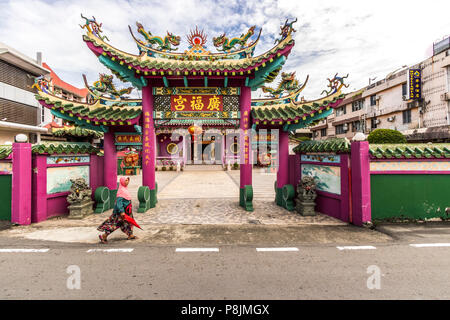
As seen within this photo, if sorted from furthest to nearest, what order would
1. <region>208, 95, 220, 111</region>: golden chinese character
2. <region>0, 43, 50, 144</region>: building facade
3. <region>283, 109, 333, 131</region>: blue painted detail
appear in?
<region>0, 43, 50, 144</region>: building facade < <region>208, 95, 220, 111</region>: golden chinese character < <region>283, 109, 333, 131</region>: blue painted detail

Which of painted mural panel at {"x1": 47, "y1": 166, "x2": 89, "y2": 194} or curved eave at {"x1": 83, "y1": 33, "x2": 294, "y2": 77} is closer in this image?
painted mural panel at {"x1": 47, "y1": 166, "x2": 89, "y2": 194}

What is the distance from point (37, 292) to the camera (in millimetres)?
2895

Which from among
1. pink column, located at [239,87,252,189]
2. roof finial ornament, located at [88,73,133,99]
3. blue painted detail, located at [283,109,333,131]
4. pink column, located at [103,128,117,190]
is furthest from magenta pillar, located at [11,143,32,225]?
blue painted detail, located at [283,109,333,131]

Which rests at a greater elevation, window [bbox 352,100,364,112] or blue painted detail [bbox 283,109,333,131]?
window [bbox 352,100,364,112]

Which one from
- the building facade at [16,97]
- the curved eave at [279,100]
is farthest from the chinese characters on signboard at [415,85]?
the building facade at [16,97]

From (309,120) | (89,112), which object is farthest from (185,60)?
(309,120)

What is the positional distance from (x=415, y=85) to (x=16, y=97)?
35456 mm

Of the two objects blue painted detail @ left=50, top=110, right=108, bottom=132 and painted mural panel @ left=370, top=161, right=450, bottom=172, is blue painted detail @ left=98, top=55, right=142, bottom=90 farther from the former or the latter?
painted mural panel @ left=370, top=161, right=450, bottom=172

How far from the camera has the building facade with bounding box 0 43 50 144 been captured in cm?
1638

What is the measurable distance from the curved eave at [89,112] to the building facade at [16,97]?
45.4 ft

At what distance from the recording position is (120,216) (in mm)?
4719
